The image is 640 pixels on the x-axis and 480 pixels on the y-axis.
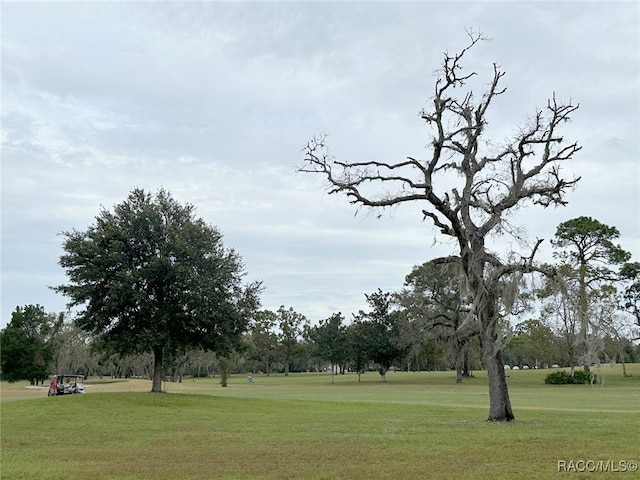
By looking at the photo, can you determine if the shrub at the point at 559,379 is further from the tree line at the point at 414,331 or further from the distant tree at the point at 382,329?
the distant tree at the point at 382,329

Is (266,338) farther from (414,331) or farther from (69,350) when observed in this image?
(414,331)

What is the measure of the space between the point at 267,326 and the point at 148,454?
108m

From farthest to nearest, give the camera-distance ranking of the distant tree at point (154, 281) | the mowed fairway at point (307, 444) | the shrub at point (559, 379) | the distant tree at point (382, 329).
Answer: the distant tree at point (382, 329) → the shrub at point (559, 379) → the distant tree at point (154, 281) → the mowed fairway at point (307, 444)

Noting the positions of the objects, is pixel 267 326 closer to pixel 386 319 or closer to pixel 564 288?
pixel 386 319

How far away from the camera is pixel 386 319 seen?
8000 cm

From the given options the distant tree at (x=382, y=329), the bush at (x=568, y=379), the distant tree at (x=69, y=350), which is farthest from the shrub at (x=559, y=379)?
the distant tree at (x=69, y=350)

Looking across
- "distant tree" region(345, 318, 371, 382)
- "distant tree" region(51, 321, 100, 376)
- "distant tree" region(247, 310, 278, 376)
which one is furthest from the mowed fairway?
"distant tree" region(247, 310, 278, 376)

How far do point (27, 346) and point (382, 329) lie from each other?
4802cm

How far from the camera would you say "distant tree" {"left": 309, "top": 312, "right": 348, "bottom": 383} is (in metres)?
84.2

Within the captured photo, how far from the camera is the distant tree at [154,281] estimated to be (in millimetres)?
32000

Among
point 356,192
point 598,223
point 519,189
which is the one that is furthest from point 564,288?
point 598,223

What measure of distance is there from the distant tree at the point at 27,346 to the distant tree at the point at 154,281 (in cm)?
5395

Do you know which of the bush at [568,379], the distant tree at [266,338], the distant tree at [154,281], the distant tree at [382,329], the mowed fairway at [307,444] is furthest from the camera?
the distant tree at [266,338]

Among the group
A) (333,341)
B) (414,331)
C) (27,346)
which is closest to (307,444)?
(414,331)
